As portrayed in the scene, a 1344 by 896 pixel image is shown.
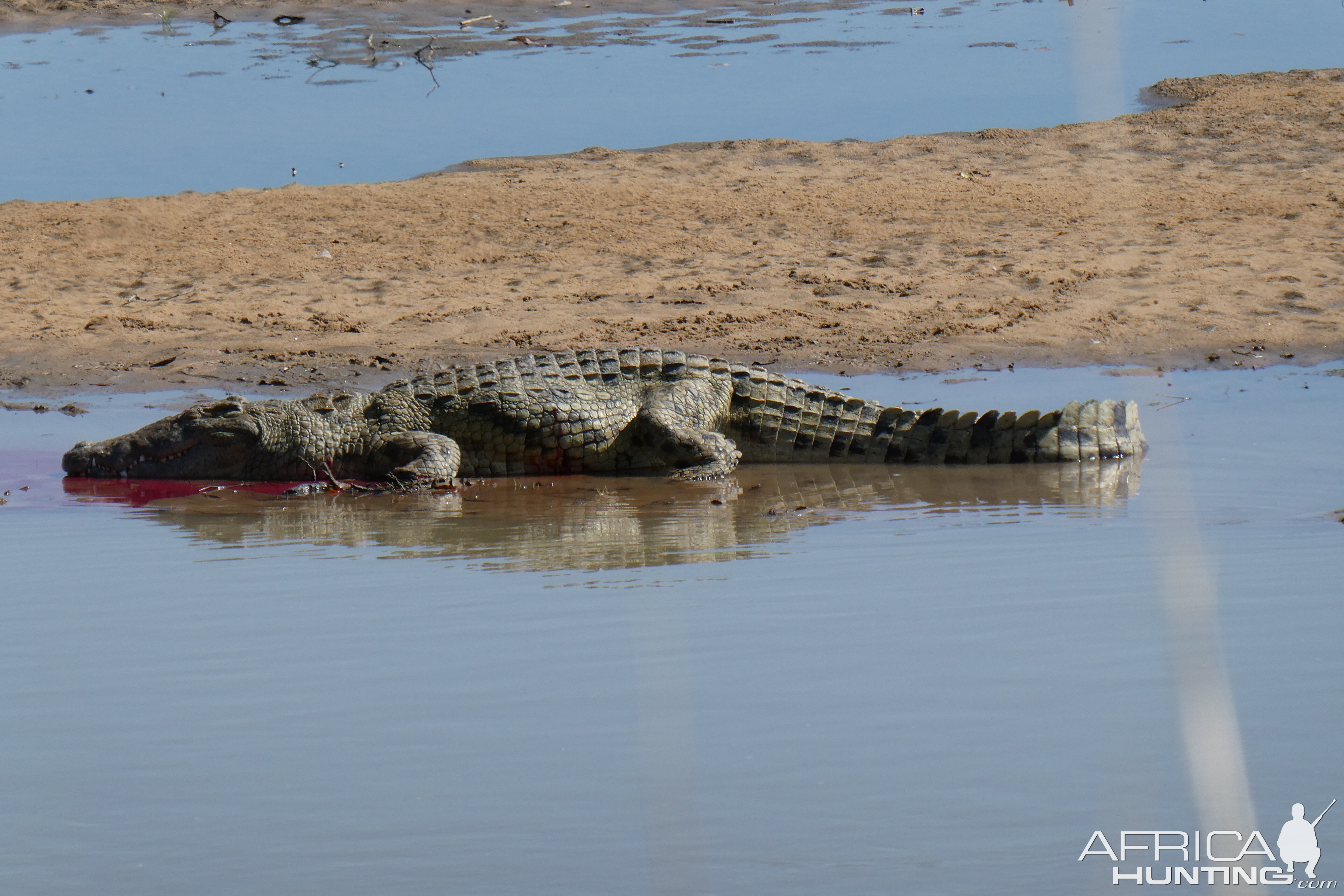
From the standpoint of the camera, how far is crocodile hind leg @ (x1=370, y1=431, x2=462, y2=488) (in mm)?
7887

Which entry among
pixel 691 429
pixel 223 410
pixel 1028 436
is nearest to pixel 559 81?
pixel 223 410

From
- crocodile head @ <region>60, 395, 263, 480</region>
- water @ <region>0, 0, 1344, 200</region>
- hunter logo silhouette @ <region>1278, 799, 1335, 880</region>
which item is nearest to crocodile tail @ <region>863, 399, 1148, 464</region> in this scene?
crocodile head @ <region>60, 395, 263, 480</region>

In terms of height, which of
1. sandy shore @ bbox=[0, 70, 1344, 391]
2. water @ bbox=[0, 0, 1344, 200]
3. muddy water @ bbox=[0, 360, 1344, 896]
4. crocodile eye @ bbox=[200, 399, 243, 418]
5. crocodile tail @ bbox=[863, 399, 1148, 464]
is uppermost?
water @ bbox=[0, 0, 1344, 200]

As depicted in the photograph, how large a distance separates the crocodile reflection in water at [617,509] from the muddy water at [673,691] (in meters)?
0.04

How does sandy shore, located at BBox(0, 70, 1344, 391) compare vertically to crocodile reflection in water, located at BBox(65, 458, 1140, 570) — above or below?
above

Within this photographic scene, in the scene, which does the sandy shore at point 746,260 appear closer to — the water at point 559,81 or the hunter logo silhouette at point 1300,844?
the water at point 559,81

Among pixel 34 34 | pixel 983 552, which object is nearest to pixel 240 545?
pixel 983 552

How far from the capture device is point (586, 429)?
8188 mm

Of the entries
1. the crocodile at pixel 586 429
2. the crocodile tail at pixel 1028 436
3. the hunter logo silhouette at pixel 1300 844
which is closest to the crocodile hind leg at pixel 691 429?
the crocodile at pixel 586 429

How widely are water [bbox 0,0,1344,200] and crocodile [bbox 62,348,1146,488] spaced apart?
24.7ft

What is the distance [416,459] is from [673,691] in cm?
392

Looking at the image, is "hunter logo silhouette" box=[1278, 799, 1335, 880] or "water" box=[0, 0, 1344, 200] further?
"water" box=[0, 0, 1344, 200]

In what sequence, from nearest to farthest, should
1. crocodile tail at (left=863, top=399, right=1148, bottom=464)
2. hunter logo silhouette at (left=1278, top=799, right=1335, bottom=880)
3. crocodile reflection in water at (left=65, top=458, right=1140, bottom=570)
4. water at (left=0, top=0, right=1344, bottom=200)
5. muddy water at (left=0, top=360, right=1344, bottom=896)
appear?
1. hunter logo silhouette at (left=1278, top=799, right=1335, bottom=880)
2. muddy water at (left=0, top=360, right=1344, bottom=896)
3. crocodile reflection in water at (left=65, top=458, right=1140, bottom=570)
4. crocodile tail at (left=863, top=399, right=1148, bottom=464)
5. water at (left=0, top=0, right=1344, bottom=200)

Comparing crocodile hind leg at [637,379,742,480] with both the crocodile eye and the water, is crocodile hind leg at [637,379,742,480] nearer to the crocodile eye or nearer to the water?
the crocodile eye
